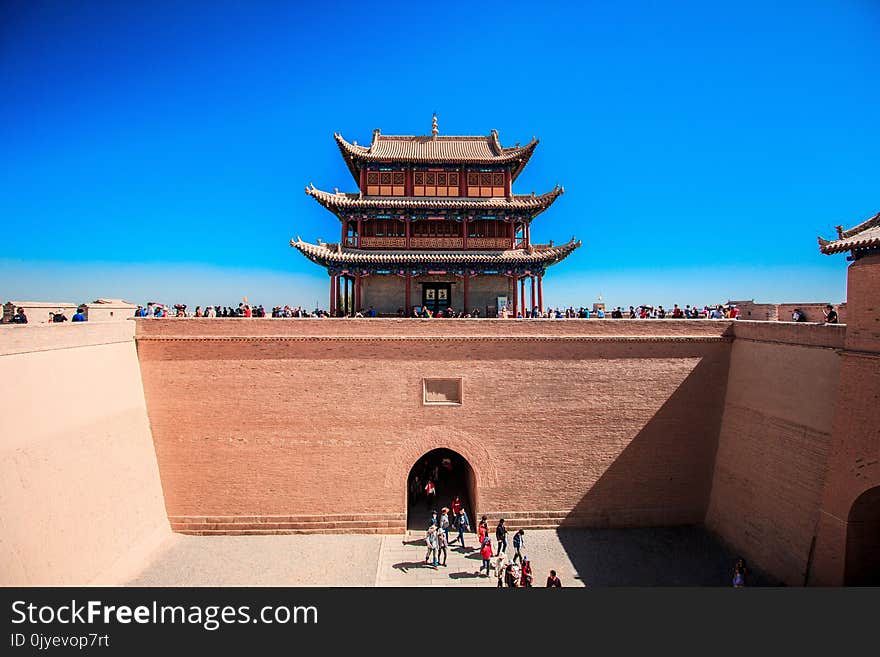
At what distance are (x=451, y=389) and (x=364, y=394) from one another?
7.91ft

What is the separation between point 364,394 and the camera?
1198 centimetres

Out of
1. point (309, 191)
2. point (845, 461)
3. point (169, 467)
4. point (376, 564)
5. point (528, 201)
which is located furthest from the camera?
point (528, 201)

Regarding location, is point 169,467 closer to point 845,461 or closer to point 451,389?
point 451,389

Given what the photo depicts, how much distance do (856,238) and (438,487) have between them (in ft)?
41.1

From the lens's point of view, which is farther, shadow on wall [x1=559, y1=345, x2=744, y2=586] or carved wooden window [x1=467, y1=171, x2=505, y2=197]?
carved wooden window [x1=467, y1=171, x2=505, y2=197]

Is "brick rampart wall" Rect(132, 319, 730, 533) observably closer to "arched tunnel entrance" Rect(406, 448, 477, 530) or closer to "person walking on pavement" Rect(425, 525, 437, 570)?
"arched tunnel entrance" Rect(406, 448, 477, 530)

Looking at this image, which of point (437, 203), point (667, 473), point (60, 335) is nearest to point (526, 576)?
point (667, 473)

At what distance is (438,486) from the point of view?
48.4 ft

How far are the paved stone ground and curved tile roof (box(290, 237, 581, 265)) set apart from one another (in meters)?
9.02

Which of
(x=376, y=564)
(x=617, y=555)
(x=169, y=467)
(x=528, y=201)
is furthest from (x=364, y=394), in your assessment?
(x=528, y=201)

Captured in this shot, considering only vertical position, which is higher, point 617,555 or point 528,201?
point 528,201

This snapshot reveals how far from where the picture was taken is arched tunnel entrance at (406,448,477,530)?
1267 centimetres

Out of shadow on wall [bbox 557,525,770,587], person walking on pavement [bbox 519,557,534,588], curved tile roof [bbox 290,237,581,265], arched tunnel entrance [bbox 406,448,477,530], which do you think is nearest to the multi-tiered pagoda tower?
curved tile roof [bbox 290,237,581,265]

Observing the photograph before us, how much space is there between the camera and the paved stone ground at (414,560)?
9.84 meters
